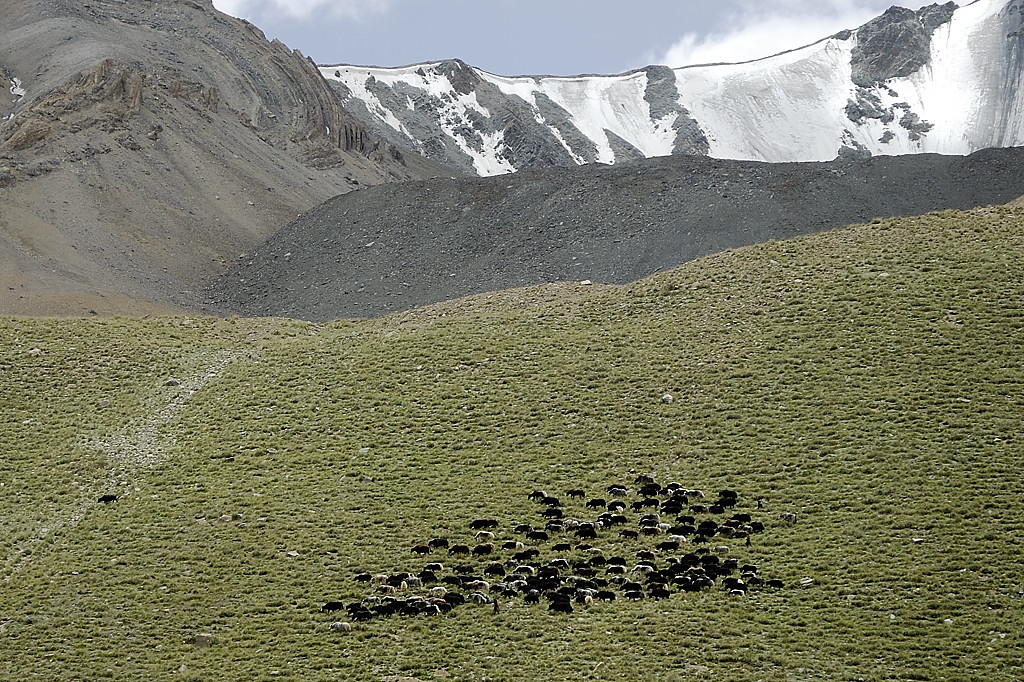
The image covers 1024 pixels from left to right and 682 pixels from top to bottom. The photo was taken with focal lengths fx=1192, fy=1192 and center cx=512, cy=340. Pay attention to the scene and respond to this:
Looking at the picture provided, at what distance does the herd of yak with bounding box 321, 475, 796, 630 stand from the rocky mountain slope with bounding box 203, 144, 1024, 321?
29.8 m

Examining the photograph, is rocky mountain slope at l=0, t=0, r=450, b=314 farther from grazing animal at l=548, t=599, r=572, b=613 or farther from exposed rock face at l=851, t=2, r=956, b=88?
exposed rock face at l=851, t=2, r=956, b=88

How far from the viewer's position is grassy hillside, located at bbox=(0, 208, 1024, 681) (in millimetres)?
19984

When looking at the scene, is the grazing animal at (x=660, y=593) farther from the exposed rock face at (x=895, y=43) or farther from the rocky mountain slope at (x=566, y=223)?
the exposed rock face at (x=895, y=43)

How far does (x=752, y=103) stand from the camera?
18075 cm

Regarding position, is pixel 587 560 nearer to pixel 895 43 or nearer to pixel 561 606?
pixel 561 606

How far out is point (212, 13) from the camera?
105750mm

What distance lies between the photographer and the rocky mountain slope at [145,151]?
207ft

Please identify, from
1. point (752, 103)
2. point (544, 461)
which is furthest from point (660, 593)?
point (752, 103)

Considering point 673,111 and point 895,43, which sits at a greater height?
point 895,43

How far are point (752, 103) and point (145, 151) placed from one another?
4826 inches

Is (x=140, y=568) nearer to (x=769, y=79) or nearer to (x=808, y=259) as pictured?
(x=808, y=259)

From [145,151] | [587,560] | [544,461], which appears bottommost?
[587,560]

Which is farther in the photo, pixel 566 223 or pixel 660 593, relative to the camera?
pixel 566 223

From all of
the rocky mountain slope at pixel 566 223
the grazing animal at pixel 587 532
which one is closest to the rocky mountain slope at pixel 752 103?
the rocky mountain slope at pixel 566 223
